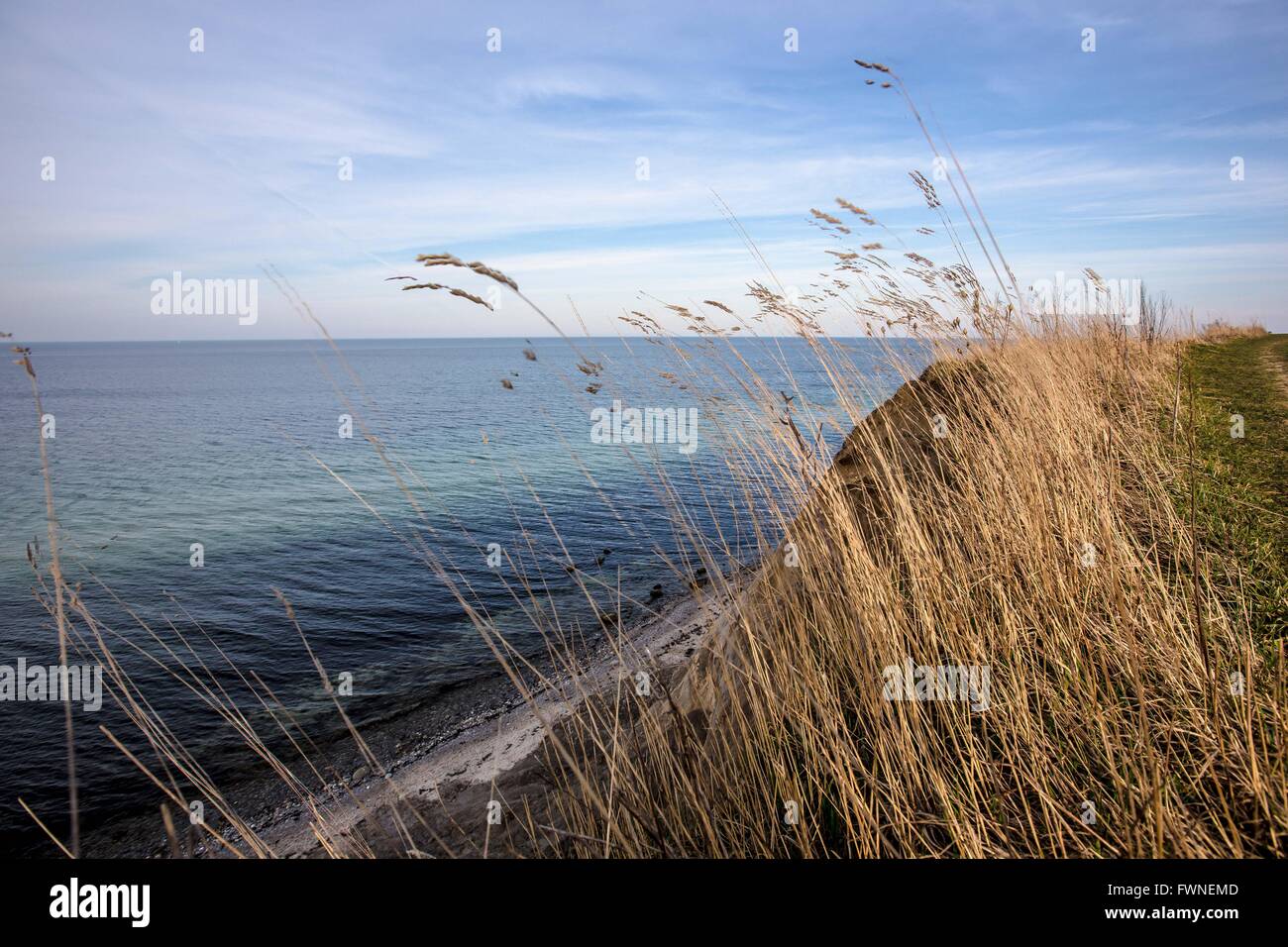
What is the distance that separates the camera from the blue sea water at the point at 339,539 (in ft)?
11.5

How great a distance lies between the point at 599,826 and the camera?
2010 mm

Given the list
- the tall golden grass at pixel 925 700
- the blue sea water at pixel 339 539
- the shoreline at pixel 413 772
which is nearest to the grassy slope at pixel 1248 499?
the tall golden grass at pixel 925 700

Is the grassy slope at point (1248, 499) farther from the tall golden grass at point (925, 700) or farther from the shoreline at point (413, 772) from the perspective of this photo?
the shoreline at point (413, 772)

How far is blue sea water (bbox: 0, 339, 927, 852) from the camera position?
11.5 ft

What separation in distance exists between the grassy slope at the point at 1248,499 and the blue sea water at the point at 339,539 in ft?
5.71

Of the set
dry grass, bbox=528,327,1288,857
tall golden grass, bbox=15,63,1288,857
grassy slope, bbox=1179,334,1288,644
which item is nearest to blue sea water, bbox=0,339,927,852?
tall golden grass, bbox=15,63,1288,857

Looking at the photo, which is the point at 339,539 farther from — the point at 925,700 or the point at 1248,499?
the point at 1248,499

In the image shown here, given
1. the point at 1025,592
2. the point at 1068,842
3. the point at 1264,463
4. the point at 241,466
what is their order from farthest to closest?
1. the point at 241,466
2. the point at 1264,463
3. the point at 1025,592
4. the point at 1068,842

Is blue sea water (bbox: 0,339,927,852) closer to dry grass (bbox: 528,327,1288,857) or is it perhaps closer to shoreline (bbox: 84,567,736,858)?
shoreline (bbox: 84,567,736,858)

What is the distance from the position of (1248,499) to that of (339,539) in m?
13.5

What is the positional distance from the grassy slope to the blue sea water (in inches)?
68.5
